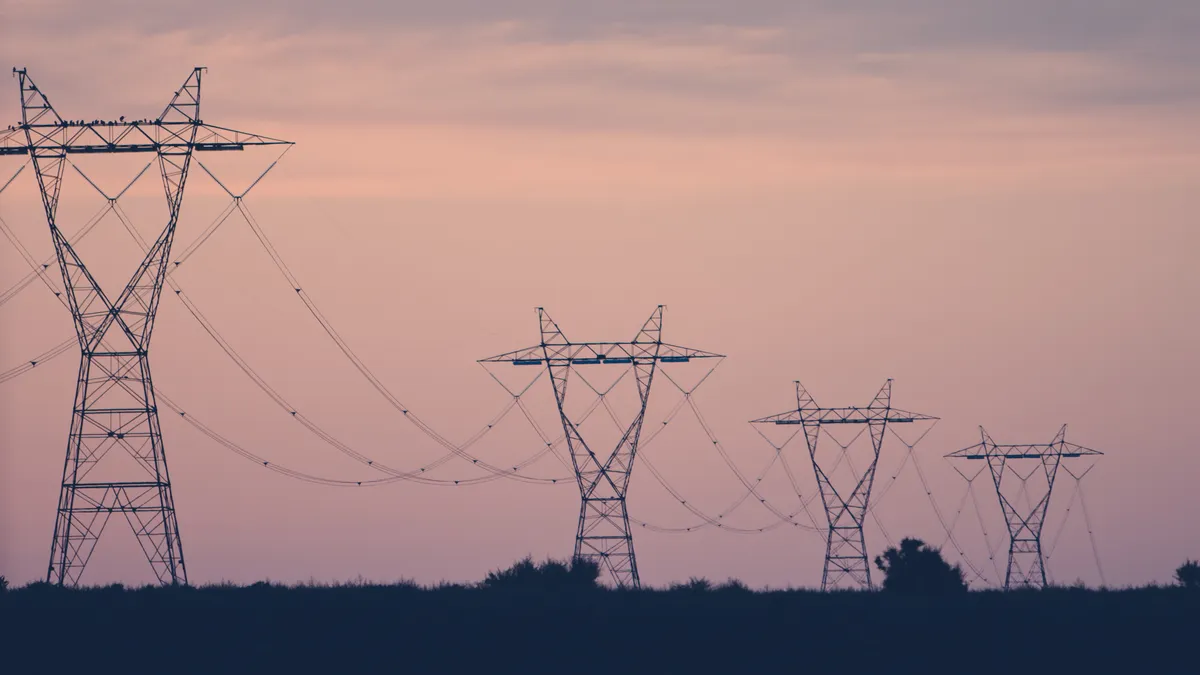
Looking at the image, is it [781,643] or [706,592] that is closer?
[781,643]

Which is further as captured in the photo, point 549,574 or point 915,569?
point 915,569

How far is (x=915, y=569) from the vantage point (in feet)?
444

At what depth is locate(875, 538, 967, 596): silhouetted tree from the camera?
415 feet

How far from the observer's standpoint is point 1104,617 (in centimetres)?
7806

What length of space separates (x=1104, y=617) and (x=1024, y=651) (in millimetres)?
6502

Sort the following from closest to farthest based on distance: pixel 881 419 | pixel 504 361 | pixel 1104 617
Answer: pixel 1104 617 < pixel 504 361 < pixel 881 419

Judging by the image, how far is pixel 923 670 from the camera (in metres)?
70.6

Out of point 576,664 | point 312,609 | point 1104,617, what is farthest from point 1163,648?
point 312,609

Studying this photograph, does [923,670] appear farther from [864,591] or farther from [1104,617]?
[864,591]

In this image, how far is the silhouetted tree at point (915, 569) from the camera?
12651cm

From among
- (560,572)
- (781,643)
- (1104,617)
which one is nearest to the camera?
(781,643)

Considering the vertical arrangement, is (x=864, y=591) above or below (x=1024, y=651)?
above

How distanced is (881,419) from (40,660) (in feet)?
268

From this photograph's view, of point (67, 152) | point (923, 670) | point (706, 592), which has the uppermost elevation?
point (67, 152)
